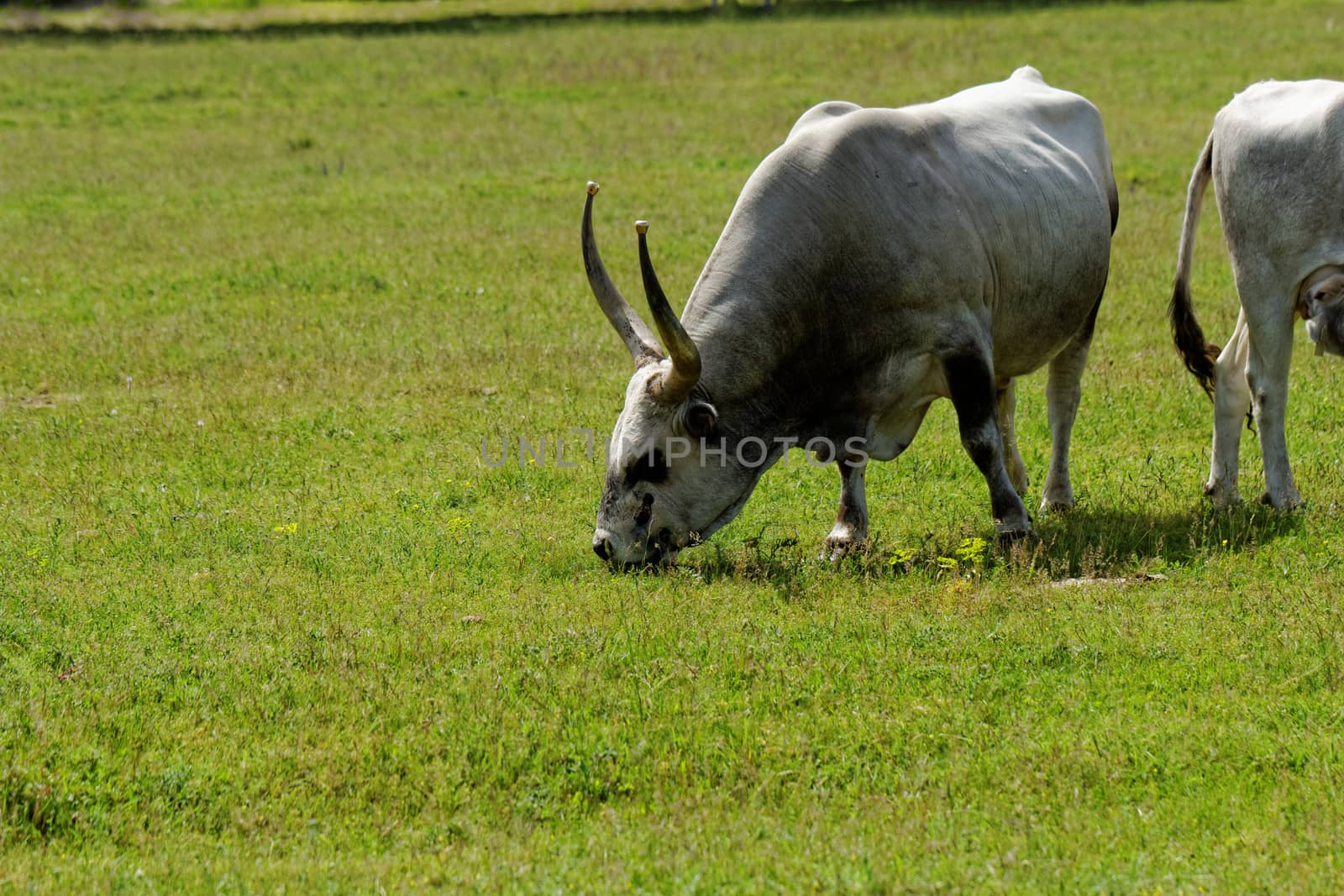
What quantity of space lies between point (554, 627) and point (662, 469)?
1119 millimetres

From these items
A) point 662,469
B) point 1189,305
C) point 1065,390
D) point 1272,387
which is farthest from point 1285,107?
point 662,469

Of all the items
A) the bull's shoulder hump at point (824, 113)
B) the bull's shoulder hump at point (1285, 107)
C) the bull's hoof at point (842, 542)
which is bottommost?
the bull's hoof at point (842, 542)

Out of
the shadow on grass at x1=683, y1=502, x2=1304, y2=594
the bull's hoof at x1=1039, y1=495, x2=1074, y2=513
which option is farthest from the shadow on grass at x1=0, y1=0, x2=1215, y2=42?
the shadow on grass at x1=683, y1=502, x2=1304, y2=594

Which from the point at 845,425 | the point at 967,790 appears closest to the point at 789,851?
the point at 967,790

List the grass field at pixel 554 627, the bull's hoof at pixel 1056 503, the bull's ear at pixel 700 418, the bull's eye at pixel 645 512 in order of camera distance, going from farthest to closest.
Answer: the bull's hoof at pixel 1056 503, the bull's eye at pixel 645 512, the bull's ear at pixel 700 418, the grass field at pixel 554 627

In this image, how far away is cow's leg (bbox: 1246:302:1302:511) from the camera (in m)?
9.00

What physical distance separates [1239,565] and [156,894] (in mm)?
5591

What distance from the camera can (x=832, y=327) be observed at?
845cm

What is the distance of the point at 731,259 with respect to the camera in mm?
8500

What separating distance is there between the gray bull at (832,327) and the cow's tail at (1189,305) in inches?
50.0

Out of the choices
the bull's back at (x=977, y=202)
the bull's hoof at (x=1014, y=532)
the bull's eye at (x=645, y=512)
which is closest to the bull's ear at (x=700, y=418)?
the bull's eye at (x=645, y=512)

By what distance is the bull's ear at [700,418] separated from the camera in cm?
805

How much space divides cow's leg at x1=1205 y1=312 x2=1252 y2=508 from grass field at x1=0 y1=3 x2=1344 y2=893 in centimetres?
20

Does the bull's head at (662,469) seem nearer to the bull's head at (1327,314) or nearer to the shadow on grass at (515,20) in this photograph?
the bull's head at (1327,314)
